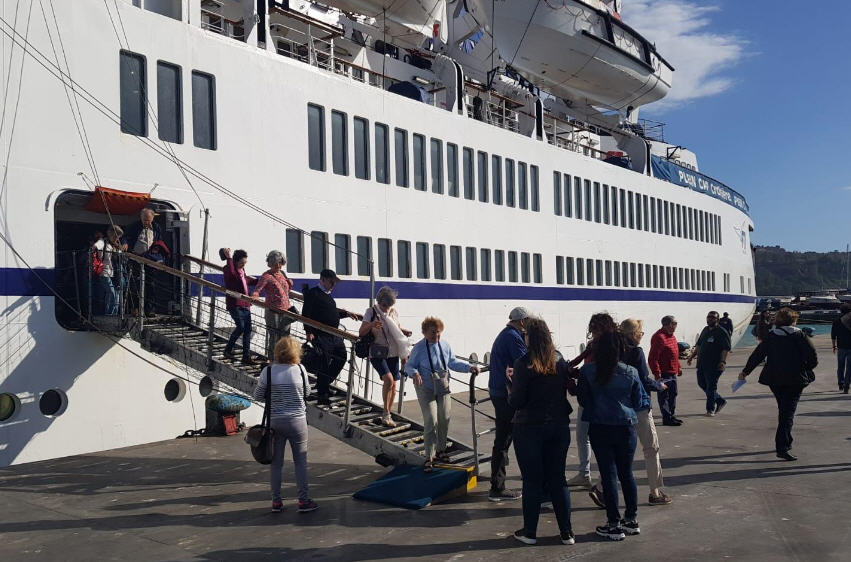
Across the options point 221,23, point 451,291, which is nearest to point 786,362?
point 451,291

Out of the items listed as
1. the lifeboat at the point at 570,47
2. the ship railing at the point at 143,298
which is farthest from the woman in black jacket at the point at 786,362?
the lifeboat at the point at 570,47

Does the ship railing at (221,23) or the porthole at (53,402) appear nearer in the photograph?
the porthole at (53,402)

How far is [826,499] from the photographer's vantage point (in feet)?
22.9

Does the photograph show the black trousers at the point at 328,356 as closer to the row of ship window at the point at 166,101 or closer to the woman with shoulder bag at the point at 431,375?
the woman with shoulder bag at the point at 431,375

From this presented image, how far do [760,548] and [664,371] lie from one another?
5.45 metres

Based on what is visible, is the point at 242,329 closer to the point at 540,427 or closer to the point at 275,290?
the point at 275,290

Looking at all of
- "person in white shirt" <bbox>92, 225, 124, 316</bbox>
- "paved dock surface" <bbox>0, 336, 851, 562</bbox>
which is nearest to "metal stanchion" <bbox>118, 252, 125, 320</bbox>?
"person in white shirt" <bbox>92, 225, 124, 316</bbox>

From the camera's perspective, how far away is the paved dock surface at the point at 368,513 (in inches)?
228

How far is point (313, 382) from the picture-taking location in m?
9.68

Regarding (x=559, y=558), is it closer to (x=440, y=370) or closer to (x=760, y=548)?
(x=760, y=548)

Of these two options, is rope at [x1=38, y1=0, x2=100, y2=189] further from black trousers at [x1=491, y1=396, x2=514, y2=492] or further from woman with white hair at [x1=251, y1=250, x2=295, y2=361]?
black trousers at [x1=491, y1=396, x2=514, y2=492]

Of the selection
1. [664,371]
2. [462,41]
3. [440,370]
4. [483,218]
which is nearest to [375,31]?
[462,41]

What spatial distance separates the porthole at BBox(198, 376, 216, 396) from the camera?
11820 mm

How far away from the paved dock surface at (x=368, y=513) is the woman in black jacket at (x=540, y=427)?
300mm
